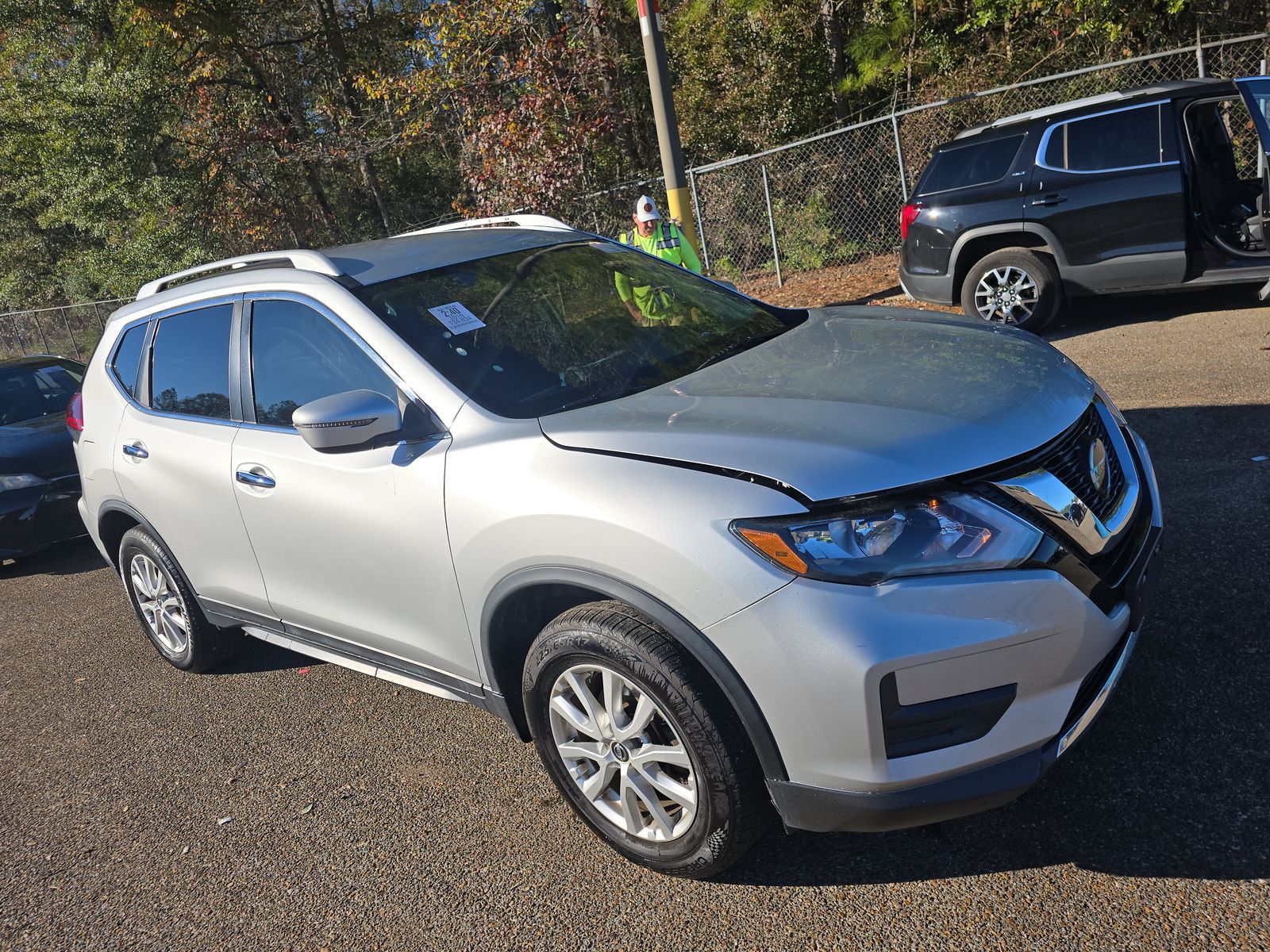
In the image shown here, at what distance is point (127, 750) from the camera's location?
14.0 ft

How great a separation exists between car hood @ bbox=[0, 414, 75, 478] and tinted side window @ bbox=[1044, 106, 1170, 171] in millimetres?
8061

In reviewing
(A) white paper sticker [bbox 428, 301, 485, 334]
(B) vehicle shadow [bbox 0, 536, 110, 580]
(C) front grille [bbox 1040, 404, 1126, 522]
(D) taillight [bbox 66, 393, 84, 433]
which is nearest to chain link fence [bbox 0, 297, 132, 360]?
(B) vehicle shadow [bbox 0, 536, 110, 580]

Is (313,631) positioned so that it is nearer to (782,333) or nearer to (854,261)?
(782,333)

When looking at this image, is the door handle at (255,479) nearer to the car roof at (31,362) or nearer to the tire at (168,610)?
the tire at (168,610)

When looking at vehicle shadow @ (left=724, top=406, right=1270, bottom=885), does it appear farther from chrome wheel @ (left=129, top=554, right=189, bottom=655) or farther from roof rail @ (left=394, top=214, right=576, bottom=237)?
chrome wheel @ (left=129, top=554, right=189, bottom=655)

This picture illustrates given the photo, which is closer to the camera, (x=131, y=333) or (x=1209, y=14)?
(x=131, y=333)

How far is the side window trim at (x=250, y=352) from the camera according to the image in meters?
3.22

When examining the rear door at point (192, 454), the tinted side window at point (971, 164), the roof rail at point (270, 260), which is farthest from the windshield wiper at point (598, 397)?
the tinted side window at point (971, 164)

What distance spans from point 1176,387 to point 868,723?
508 centimetres

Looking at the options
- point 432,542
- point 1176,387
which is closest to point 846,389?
point 432,542

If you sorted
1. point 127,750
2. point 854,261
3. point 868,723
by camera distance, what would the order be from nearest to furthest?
point 868,723 → point 127,750 → point 854,261

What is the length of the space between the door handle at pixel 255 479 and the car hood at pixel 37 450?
173 inches

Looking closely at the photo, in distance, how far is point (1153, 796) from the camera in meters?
2.76

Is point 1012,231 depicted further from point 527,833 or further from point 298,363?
point 527,833
